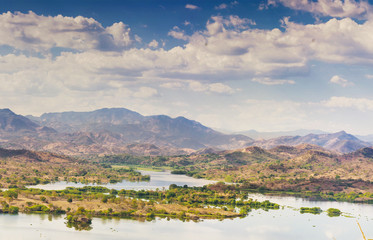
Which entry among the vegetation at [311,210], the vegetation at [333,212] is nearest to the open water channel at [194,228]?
the vegetation at [333,212]

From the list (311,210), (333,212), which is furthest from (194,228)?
(333,212)

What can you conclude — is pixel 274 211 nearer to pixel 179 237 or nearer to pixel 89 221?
pixel 179 237

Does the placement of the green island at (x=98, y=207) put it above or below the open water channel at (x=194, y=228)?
above

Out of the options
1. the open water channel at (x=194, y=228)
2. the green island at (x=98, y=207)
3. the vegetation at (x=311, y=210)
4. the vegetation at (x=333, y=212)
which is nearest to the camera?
the open water channel at (x=194, y=228)

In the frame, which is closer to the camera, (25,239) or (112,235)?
(25,239)

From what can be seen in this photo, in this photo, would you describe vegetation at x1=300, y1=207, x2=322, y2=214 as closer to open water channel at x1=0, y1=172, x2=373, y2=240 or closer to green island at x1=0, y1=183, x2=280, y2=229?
open water channel at x1=0, y1=172, x2=373, y2=240

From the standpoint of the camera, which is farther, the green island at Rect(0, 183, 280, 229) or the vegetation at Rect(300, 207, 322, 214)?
the vegetation at Rect(300, 207, 322, 214)

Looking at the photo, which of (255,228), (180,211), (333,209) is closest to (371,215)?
(333,209)

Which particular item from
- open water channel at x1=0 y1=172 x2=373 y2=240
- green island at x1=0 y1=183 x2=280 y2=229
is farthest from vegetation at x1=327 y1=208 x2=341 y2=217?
green island at x1=0 y1=183 x2=280 y2=229

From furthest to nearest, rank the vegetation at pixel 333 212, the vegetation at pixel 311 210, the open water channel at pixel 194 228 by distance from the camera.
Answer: the vegetation at pixel 311 210, the vegetation at pixel 333 212, the open water channel at pixel 194 228

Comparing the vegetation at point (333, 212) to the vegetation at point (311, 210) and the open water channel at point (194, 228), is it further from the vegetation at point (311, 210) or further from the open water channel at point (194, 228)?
the open water channel at point (194, 228)

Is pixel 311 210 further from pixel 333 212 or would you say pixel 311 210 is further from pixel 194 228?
pixel 194 228
